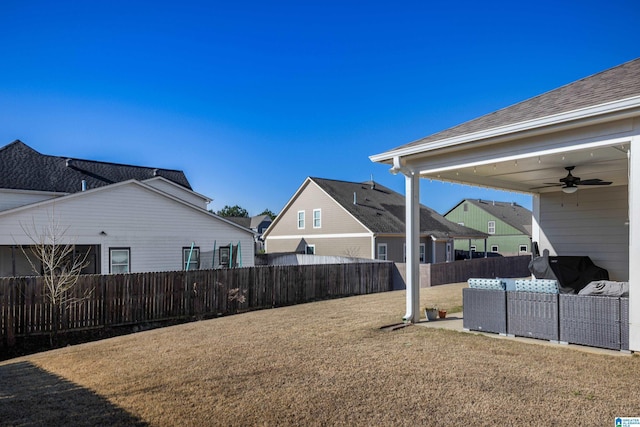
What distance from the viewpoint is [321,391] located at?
4570mm

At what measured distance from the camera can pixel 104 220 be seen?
1647cm

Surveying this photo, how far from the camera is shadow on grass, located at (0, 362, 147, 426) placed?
395cm

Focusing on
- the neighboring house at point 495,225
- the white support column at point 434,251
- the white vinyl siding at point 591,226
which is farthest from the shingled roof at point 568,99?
the neighboring house at point 495,225

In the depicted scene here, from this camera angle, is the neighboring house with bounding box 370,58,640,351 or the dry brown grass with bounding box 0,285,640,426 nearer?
the dry brown grass with bounding box 0,285,640,426

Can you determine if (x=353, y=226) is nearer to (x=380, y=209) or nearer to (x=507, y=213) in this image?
(x=380, y=209)

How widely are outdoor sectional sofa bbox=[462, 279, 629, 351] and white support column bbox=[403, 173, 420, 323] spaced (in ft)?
3.67

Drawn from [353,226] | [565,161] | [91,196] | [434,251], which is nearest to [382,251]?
[353,226]

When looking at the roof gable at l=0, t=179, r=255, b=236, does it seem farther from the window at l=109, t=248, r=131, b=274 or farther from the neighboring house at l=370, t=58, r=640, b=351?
the neighboring house at l=370, t=58, r=640, b=351

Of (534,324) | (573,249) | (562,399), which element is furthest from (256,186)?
(562,399)

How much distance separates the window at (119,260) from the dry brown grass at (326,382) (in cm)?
976

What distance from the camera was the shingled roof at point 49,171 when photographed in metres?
18.8

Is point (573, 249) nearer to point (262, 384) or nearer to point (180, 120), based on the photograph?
point (262, 384)

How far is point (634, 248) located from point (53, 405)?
7.34 metres

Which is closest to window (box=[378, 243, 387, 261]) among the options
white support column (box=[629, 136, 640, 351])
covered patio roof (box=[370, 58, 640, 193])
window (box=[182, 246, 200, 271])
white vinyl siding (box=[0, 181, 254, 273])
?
white vinyl siding (box=[0, 181, 254, 273])
